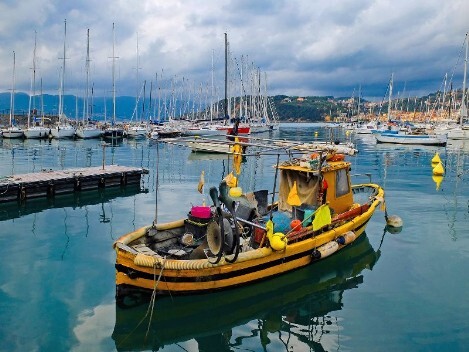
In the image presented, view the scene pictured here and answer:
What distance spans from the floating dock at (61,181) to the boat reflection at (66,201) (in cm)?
34

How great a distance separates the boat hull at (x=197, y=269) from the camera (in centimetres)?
991

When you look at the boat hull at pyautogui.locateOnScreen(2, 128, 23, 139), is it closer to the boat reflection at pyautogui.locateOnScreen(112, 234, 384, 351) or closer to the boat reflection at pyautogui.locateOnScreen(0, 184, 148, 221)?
the boat reflection at pyautogui.locateOnScreen(0, 184, 148, 221)

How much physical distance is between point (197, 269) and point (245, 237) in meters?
2.90

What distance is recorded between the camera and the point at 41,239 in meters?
16.3

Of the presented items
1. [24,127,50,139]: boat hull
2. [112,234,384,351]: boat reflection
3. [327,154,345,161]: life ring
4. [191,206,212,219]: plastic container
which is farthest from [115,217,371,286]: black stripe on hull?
[24,127,50,139]: boat hull

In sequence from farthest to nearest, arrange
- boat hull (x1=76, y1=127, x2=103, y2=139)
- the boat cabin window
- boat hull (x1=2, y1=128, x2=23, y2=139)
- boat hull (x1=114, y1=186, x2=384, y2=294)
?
boat hull (x1=76, y1=127, x2=103, y2=139)
boat hull (x1=2, y1=128, x2=23, y2=139)
the boat cabin window
boat hull (x1=114, y1=186, x2=384, y2=294)

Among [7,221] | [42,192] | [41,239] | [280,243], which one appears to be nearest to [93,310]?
[280,243]

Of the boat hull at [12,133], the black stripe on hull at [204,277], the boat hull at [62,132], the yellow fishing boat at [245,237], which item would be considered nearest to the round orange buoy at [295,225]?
the yellow fishing boat at [245,237]

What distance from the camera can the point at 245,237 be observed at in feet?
41.7

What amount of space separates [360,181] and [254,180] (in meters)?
7.62

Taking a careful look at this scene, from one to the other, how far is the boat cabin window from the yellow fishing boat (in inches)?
1.4

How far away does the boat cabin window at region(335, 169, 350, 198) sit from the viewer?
14795 millimetres

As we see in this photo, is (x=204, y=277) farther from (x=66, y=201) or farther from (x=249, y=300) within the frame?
(x=66, y=201)

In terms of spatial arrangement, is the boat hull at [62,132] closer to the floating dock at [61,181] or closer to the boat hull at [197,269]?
the floating dock at [61,181]
